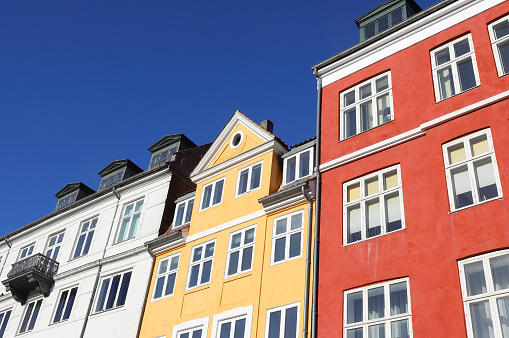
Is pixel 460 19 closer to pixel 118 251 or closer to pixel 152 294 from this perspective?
pixel 152 294

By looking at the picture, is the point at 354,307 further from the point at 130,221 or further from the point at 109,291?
the point at 130,221

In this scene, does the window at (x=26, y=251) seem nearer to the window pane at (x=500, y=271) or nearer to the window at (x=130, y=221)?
the window at (x=130, y=221)

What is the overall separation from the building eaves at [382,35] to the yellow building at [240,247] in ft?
11.1

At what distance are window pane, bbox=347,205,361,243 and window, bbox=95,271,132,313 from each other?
42.1 feet

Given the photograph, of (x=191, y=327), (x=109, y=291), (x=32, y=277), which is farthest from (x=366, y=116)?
(x=32, y=277)

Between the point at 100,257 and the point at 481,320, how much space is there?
20.9m

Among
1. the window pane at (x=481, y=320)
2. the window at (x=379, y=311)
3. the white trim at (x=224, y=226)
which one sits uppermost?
the white trim at (x=224, y=226)

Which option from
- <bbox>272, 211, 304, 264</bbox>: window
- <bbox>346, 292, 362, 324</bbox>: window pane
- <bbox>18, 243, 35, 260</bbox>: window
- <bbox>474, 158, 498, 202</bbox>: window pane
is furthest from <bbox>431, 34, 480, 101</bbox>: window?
<bbox>18, 243, 35, 260</bbox>: window

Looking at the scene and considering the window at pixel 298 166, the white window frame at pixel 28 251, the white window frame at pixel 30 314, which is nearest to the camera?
the window at pixel 298 166

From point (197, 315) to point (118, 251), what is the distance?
835 cm

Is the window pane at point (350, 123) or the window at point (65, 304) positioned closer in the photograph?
the window pane at point (350, 123)

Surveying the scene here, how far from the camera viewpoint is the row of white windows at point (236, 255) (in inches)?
808

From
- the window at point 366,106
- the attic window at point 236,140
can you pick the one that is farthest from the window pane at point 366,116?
the attic window at point 236,140

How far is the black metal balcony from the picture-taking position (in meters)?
30.6
